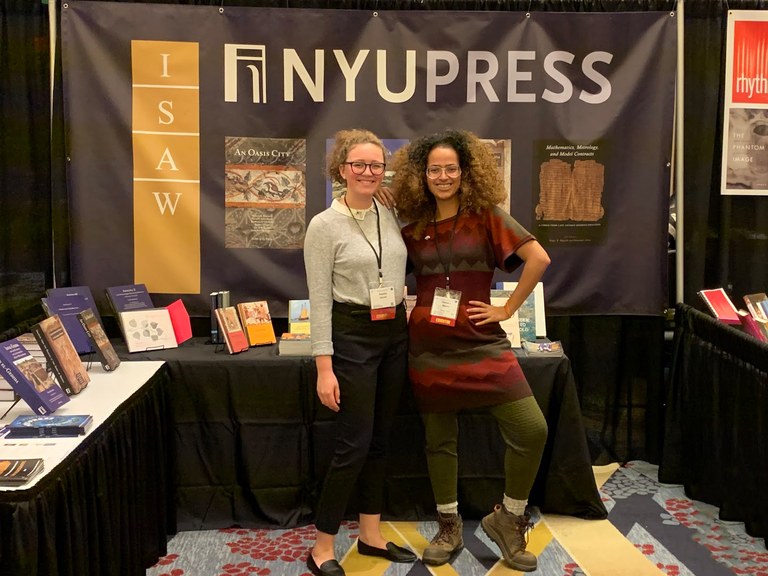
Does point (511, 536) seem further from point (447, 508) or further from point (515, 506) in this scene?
point (447, 508)

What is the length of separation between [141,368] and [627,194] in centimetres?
210

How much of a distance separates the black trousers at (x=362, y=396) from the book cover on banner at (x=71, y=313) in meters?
1.09

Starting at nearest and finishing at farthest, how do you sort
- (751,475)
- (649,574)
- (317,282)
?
(317,282), (649,574), (751,475)

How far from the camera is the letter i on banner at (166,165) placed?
2.87m

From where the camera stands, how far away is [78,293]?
2764 millimetres

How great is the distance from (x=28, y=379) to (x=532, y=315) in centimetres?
187

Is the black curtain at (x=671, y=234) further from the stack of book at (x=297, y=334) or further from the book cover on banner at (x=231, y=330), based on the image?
the stack of book at (x=297, y=334)

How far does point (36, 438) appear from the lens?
1731mm

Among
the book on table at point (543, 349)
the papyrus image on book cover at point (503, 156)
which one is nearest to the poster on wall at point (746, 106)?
the papyrus image on book cover at point (503, 156)

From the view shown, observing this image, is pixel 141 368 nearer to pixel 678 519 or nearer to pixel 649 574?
pixel 649 574

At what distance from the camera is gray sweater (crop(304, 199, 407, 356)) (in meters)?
2.15

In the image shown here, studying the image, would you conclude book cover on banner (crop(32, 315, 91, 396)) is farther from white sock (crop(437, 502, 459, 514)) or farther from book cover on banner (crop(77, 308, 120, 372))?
white sock (crop(437, 502, 459, 514))

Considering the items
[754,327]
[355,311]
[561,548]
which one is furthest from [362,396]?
[754,327]

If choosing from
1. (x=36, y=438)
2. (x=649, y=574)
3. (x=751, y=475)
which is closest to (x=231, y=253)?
(x=36, y=438)
